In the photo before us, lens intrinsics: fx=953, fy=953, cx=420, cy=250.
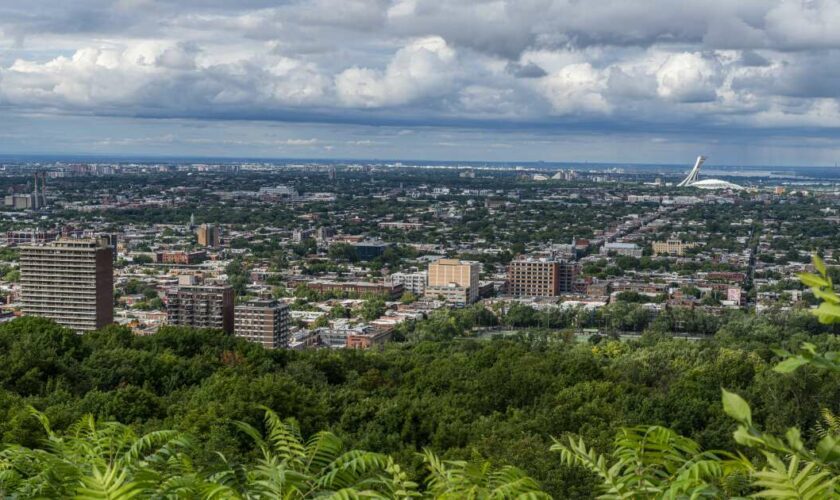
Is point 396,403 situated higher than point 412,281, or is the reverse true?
point 396,403

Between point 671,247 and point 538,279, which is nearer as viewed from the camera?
point 538,279

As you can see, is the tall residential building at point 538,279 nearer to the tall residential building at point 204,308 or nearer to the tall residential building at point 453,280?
the tall residential building at point 453,280

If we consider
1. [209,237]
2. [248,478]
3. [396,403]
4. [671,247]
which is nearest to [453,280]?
[671,247]

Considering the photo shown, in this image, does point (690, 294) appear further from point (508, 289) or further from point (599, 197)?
point (599, 197)

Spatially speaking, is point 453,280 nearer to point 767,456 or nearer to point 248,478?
point 248,478

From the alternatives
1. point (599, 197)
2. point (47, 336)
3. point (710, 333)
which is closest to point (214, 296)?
point (47, 336)
